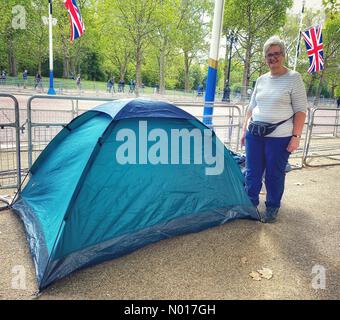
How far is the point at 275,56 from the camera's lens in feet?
11.6

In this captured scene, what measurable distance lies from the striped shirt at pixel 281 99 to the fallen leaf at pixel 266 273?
1.59 metres

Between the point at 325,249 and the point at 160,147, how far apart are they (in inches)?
90.0

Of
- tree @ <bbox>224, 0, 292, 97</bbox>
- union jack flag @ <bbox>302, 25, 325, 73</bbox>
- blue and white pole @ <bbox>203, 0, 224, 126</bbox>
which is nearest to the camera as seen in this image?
blue and white pole @ <bbox>203, 0, 224, 126</bbox>

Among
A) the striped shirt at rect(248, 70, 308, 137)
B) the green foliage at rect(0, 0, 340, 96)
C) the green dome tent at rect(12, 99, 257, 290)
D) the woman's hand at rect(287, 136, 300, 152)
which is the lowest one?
the green dome tent at rect(12, 99, 257, 290)

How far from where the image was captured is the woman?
11.7ft

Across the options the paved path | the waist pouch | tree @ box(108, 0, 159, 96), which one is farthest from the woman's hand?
tree @ box(108, 0, 159, 96)

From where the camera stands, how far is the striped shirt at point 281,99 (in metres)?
3.54

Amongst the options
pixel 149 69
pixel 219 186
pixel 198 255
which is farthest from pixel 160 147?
pixel 149 69

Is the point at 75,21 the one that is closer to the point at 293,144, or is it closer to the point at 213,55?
the point at 213,55

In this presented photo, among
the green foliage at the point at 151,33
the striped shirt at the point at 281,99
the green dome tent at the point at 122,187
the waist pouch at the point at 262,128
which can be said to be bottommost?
the green dome tent at the point at 122,187

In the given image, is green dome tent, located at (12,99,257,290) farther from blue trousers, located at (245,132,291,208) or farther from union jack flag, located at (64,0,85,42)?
union jack flag, located at (64,0,85,42)

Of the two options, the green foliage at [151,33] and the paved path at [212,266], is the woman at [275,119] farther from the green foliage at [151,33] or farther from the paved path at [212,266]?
the green foliage at [151,33]

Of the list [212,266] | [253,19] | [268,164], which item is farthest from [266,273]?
[253,19]

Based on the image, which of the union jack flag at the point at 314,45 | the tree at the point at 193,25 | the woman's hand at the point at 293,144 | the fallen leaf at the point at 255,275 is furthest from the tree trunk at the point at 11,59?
the fallen leaf at the point at 255,275
